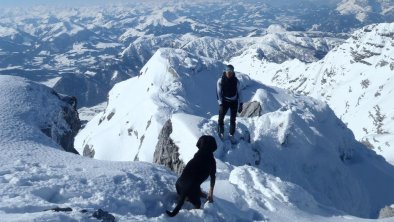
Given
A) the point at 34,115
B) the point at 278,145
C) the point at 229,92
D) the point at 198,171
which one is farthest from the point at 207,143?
the point at 278,145

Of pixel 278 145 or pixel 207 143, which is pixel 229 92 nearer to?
pixel 207 143

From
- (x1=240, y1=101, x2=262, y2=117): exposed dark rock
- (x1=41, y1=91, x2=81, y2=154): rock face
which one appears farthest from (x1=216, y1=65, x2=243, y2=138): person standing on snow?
(x1=240, y1=101, x2=262, y2=117): exposed dark rock

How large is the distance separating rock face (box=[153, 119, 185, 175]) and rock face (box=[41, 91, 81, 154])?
739cm

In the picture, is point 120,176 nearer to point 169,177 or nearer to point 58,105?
point 169,177

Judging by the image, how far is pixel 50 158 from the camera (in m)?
18.2

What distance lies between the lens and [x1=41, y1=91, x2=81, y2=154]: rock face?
100.0ft

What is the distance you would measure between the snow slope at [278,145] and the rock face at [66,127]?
8.50 m

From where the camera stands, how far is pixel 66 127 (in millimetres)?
33844

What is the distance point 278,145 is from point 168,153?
11.9 m

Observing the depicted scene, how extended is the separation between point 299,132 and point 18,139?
30.3m

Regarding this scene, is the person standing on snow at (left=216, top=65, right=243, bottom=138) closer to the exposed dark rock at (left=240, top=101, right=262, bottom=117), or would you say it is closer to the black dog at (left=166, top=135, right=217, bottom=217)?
the black dog at (left=166, top=135, right=217, bottom=217)

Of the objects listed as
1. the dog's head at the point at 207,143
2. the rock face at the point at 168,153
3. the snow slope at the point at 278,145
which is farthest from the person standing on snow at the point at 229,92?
the rock face at the point at 168,153

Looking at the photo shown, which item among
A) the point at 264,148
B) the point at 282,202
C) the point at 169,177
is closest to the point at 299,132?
the point at 264,148

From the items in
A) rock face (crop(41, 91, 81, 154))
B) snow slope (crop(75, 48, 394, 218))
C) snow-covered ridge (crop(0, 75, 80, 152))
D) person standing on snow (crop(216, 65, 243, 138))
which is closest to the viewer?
person standing on snow (crop(216, 65, 243, 138))
